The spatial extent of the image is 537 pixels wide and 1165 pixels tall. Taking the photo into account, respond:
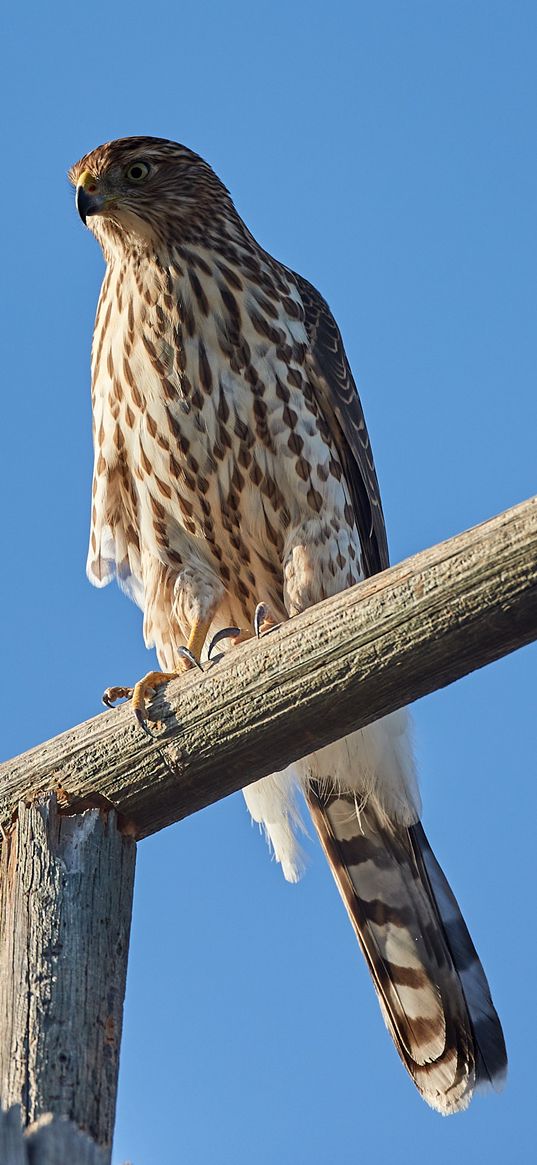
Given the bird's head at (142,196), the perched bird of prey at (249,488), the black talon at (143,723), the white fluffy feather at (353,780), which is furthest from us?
the bird's head at (142,196)

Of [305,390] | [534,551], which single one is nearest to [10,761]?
[534,551]

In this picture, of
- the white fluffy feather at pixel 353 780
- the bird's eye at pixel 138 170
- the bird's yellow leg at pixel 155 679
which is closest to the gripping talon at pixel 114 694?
the bird's yellow leg at pixel 155 679

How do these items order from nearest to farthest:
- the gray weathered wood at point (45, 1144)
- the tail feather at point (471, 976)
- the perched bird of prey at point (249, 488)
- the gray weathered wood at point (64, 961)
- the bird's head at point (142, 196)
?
1. the gray weathered wood at point (45, 1144)
2. the gray weathered wood at point (64, 961)
3. the tail feather at point (471, 976)
4. the perched bird of prey at point (249, 488)
5. the bird's head at point (142, 196)

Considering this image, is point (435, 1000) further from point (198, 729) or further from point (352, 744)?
point (198, 729)

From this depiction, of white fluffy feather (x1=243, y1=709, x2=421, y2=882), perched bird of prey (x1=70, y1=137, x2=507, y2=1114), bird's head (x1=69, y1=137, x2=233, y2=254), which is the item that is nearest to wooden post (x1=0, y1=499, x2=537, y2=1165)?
perched bird of prey (x1=70, y1=137, x2=507, y2=1114)

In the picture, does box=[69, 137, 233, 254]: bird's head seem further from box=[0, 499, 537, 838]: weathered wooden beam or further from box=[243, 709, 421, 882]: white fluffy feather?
box=[0, 499, 537, 838]: weathered wooden beam

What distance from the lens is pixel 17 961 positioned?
264cm

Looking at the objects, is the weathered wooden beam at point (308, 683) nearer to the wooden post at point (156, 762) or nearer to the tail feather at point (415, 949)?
the wooden post at point (156, 762)

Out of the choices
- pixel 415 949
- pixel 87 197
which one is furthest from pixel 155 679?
pixel 87 197

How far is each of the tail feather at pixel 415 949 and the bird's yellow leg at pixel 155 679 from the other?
2.39ft

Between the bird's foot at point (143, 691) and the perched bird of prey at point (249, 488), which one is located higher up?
the perched bird of prey at point (249, 488)

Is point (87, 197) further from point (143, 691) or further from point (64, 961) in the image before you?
point (64, 961)

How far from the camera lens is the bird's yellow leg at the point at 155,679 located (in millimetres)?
2916

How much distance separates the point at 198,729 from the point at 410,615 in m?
0.52
